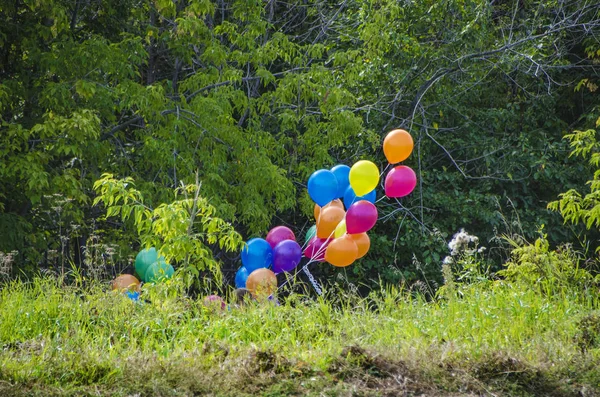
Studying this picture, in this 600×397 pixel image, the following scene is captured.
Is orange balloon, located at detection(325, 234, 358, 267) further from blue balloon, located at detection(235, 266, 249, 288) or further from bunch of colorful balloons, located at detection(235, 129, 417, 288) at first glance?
blue balloon, located at detection(235, 266, 249, 288)

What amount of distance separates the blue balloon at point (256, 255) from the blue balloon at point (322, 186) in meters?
0.73

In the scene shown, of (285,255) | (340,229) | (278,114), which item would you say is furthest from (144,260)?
(278,114)

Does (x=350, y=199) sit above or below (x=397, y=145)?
below

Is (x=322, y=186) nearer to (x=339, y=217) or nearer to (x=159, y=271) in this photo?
(x=339, y=217)

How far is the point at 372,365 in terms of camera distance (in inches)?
155

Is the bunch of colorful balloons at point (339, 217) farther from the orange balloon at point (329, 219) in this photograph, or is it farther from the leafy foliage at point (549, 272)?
the leafy foliage at point (549, 272)

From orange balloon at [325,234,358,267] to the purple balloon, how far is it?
1.16 ft

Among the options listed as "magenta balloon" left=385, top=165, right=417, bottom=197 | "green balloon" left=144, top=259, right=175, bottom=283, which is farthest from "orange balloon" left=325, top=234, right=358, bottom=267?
"green balloon" left=144, top=259, right=175, bottom=283

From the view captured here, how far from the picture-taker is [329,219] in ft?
27.7

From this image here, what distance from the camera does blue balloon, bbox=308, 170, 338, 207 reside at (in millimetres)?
8125

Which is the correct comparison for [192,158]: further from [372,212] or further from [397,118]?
[397,118]

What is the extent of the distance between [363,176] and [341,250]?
0.79 m

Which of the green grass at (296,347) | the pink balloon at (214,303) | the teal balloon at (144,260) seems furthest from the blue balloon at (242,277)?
the green grass at (296,347)

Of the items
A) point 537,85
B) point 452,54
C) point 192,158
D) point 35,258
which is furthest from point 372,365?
point 537,85
